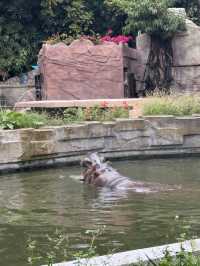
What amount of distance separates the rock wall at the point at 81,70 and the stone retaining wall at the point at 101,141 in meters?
5.39

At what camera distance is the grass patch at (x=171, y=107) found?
13523mm

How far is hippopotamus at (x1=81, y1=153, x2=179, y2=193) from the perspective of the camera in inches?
356

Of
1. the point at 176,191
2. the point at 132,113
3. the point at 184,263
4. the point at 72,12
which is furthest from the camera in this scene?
the point at 72,12

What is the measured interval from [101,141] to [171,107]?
6.17 ft

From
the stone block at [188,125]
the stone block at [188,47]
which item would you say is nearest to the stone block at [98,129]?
the stone block at [188,125]

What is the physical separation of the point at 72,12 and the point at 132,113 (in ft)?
29.9

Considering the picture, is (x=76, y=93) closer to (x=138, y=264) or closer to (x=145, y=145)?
(x=145, y=145)

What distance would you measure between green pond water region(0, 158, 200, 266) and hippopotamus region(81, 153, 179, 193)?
17cm

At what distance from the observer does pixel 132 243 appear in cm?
627

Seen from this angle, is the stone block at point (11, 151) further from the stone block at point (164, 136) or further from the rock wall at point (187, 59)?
the rock wall at point (187, 59)

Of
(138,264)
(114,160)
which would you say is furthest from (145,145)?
(138,264)

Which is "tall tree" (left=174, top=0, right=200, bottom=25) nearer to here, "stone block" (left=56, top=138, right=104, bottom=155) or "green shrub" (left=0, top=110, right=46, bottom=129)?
"stone block" (left=56, top=138, right=104, bottom=155)

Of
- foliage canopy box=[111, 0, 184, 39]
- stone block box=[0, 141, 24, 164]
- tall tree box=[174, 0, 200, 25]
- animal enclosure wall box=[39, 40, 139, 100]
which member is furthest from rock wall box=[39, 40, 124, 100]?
stone block box=[0, 141, 24, 164]

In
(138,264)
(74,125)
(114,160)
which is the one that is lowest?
(114,160)
